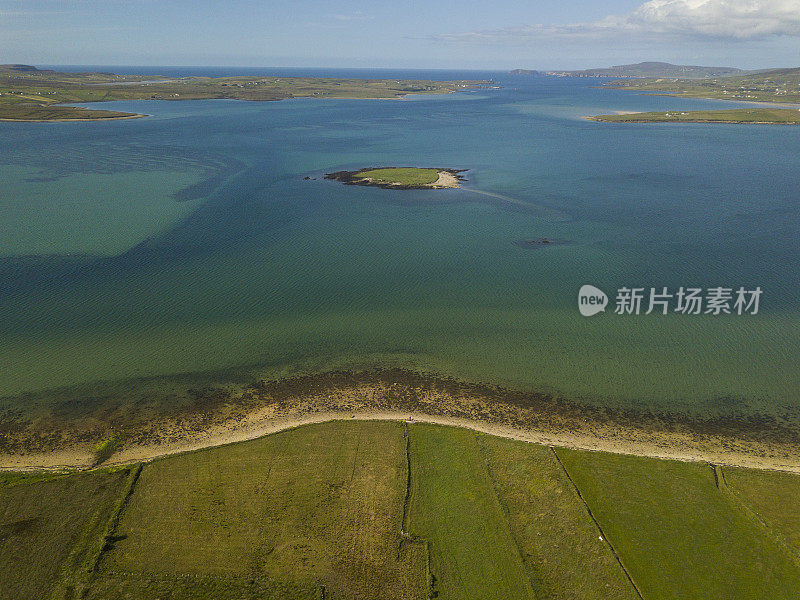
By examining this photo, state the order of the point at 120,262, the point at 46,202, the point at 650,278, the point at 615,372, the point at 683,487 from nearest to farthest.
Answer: the point at 683,487
the point at 615,372
the point at 650,278
the point at 120,262
the point at 46,202

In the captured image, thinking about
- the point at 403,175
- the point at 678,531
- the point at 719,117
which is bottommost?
the point at 678,531

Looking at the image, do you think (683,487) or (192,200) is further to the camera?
(192,200)

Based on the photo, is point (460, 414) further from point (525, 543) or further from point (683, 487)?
point (683, 487)

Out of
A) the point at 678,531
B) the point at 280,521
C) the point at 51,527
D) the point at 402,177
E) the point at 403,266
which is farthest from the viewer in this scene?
the point at 402,177

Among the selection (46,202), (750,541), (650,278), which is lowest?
(750,541)

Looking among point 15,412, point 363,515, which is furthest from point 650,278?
point 15,412

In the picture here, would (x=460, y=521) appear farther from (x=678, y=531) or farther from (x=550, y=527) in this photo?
(x=678, y=531)

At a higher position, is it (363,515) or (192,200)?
(192,200)

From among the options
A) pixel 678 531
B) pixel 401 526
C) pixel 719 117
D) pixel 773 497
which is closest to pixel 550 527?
pixel 678 531
